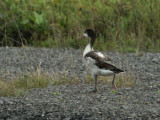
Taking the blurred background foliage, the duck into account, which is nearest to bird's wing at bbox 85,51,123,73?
the duck

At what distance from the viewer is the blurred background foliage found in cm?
1266

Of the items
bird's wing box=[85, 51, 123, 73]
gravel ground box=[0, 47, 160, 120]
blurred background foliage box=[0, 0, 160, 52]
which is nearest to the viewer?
gravel ground box=[0, 47, 160, 120]

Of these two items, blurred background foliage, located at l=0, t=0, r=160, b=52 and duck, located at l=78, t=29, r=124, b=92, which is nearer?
duck, located at l=78, t=29, r=124, b=92

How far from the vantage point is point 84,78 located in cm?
916

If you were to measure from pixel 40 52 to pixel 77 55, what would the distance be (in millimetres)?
967

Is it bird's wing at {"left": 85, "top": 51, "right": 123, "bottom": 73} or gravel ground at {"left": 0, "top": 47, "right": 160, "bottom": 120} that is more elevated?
bird's wing at {"left": 85, "top": 51, "right": 123, "bottom": 73}

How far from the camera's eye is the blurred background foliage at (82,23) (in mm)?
12656

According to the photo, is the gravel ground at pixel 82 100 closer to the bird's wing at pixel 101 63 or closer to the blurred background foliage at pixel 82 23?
the bird's wing at pixel 101 63

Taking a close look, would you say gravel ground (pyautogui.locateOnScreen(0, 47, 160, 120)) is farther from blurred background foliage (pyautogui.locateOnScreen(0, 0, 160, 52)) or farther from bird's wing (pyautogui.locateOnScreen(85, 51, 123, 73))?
blurred background foliage (pyautogui.locateOnScreen(0, 0, 160, 52))

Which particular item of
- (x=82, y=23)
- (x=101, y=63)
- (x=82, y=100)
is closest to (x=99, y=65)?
(x=101, y=63)

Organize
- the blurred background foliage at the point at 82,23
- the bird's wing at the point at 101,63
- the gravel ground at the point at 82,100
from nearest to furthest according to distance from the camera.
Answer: the gravel ground at the point at 82,100 < the bird's wing at the point at 101,63 < the blurred background foliage at the point at 82,23

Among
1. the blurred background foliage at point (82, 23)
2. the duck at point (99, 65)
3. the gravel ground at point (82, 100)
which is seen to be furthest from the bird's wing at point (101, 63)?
the blurred background foliage at point (82, 23)

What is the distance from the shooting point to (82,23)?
13.4 m

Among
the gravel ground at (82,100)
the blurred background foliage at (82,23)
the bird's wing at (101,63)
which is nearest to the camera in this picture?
the gravel ground at (82,100)
